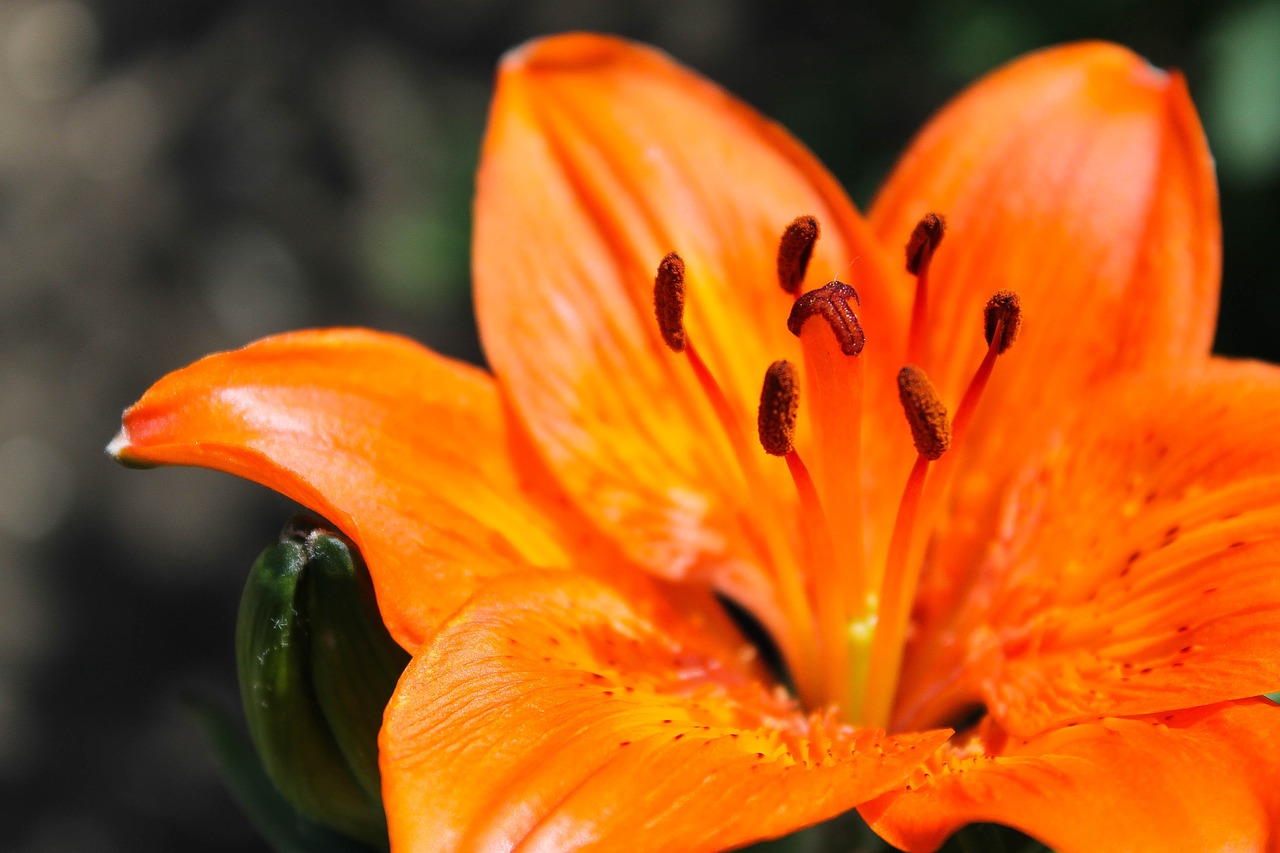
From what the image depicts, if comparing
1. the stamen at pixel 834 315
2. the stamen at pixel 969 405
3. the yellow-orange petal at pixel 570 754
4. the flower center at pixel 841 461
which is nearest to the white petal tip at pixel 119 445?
the yellow-orange petal at pixel 570 754

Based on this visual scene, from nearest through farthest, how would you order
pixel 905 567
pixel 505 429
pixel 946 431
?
pixel 946 431
pixel 905 567
pixel 505 429

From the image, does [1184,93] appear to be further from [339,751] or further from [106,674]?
[106,674]

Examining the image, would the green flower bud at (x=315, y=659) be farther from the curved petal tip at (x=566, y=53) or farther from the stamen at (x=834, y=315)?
the curved petal tip at (x=566, y=53)

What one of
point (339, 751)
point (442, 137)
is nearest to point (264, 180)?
point (442, 137)

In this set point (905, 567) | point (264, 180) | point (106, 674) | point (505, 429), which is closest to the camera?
point (905, 567)

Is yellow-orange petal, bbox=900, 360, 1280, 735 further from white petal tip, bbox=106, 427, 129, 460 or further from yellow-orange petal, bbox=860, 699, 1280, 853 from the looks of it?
white petal tip, bbox=106, 427, 129, 460

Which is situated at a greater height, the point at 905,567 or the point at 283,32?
the point at 283,32

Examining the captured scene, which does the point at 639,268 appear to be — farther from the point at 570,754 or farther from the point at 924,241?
the point at 570,754
